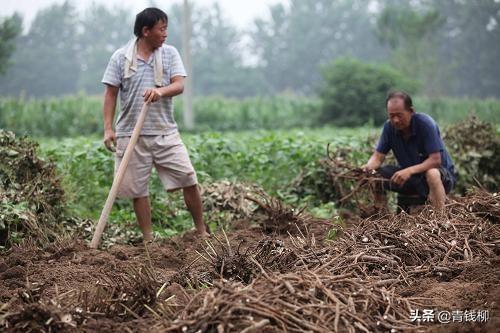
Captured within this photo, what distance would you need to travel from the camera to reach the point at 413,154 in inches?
244

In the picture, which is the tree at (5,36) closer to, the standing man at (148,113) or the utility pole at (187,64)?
the utility pole at (187,64)

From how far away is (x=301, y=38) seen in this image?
67.6 meters

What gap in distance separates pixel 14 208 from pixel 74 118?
1862 centimetres

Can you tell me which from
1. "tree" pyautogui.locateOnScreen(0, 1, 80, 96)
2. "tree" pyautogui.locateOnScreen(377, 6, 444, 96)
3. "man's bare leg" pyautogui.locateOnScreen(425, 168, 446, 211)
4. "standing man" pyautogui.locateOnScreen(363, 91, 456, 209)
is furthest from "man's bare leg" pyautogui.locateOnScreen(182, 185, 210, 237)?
"tree" pyautogui.locateOnScreen(0, 1, 80, 96)

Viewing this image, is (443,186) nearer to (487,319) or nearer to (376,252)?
(376,252)

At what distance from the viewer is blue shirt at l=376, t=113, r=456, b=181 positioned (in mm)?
5984

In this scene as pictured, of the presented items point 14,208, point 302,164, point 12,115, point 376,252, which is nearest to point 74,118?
point 12,115

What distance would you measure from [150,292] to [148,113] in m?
2.65

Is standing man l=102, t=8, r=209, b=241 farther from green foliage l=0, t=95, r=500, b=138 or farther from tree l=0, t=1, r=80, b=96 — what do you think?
tree l=0, t=1, r=80, b=96

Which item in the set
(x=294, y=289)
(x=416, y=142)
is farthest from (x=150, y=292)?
(x=416, y=142)

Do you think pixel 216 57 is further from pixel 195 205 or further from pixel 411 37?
pixel 195 205

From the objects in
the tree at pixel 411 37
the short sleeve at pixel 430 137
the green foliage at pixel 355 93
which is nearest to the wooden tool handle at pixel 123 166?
the short sleeve at pixel 430 137

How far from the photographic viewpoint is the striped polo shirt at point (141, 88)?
5695 millimetres

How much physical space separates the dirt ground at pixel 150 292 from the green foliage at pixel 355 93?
909 inches
